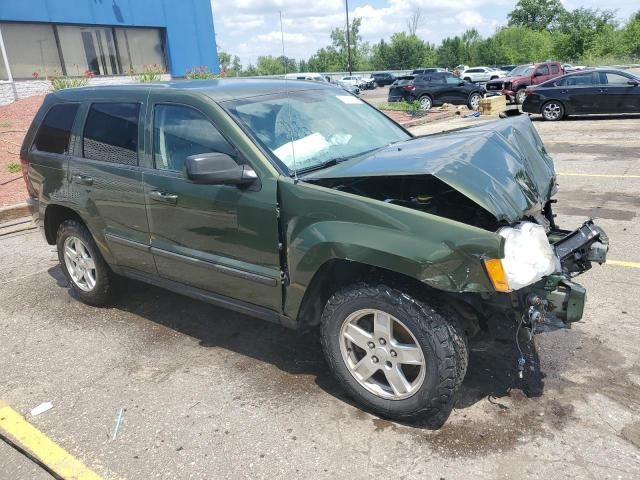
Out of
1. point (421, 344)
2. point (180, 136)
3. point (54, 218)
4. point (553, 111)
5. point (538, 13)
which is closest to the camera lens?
point (421, 344)

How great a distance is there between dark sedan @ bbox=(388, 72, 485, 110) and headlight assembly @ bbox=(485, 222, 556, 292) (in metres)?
20.1

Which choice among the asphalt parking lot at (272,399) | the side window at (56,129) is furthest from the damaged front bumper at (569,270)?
the side window at (56,129)

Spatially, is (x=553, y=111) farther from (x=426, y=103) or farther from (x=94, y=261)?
(x=94, y=261)

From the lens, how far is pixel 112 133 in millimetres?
4102

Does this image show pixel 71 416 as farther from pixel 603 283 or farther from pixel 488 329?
pixel 603 283

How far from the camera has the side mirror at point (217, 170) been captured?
120 inches

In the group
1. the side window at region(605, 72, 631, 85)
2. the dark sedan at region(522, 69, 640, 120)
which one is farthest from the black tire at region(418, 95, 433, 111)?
the side window at region(605, 72, 631, 85)

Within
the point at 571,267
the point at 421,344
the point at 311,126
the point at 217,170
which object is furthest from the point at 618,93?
the point at 217,170

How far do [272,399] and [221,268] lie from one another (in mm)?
884

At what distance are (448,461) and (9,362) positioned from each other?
3180 mm

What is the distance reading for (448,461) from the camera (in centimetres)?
270

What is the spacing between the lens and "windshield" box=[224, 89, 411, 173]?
3.40 meters

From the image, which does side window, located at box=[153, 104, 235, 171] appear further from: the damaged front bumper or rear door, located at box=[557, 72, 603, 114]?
rear door, located at box=[557, 72, 603, 114]

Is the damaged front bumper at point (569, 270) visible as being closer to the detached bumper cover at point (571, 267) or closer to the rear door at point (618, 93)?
the detached bumper cover at point (571, 267)
